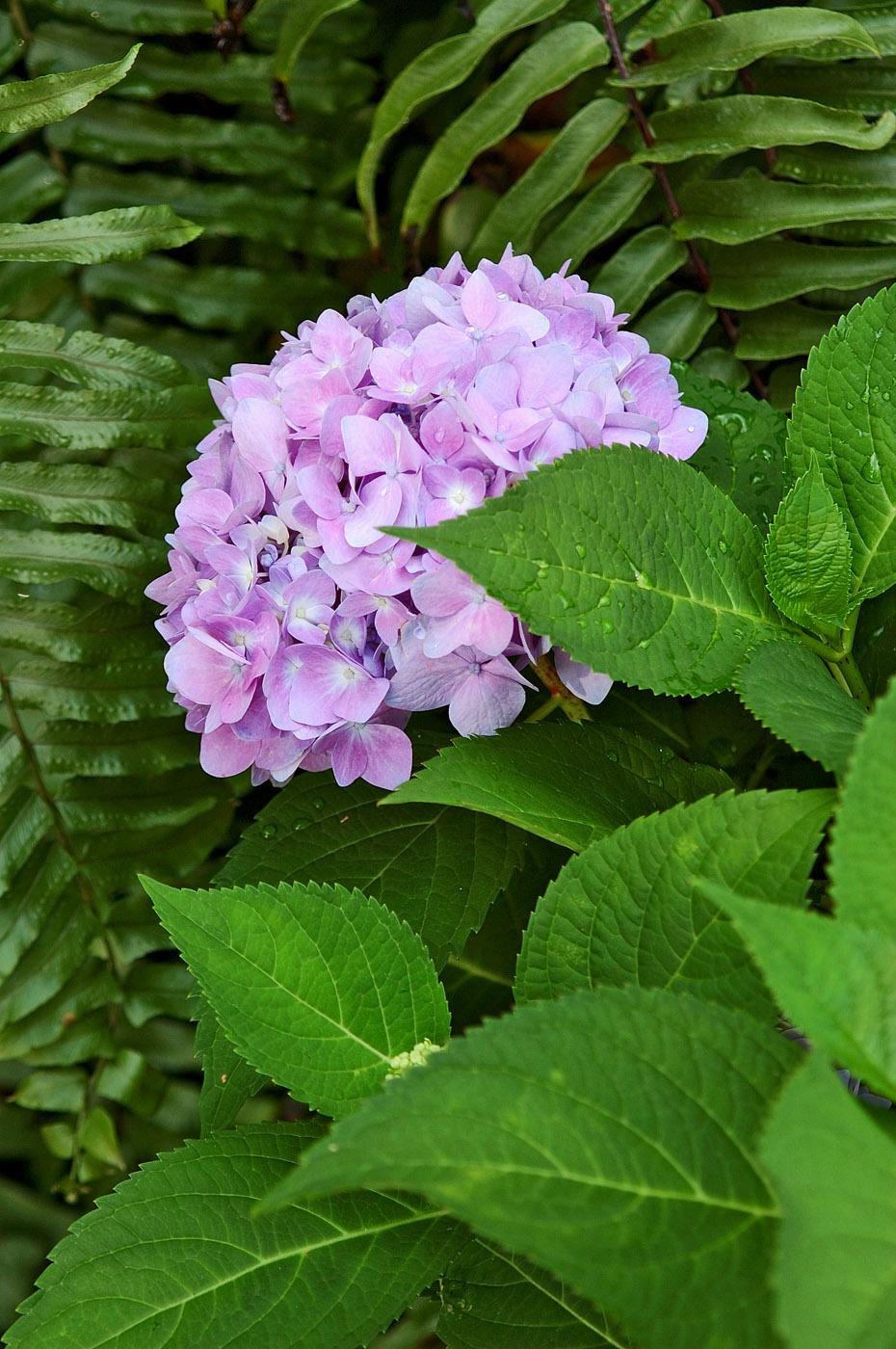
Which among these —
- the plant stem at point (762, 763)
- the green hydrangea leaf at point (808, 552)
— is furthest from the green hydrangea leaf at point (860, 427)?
the plant stem at point (762, 763)

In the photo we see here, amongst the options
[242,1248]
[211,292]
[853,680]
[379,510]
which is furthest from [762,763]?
[211,292]

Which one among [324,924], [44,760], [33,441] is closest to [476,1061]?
[324,924]

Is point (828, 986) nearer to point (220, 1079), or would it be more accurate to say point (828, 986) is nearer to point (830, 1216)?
point (830, 1216)

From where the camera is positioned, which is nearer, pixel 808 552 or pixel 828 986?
pixel 828 986

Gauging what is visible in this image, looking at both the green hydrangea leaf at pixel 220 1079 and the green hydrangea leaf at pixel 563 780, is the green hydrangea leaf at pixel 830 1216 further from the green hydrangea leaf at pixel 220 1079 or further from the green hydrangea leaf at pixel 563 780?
the green hydrangea leaf at pixel 220 1079

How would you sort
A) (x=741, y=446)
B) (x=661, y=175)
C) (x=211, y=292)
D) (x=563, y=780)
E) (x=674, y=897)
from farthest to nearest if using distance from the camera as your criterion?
(x=211, y=292) → (x=661, y=175) → (x=741, y=446) → (x=563, y=780) → (x=674, y=897)

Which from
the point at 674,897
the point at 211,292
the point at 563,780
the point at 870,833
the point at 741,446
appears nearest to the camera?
the point at 870,833
